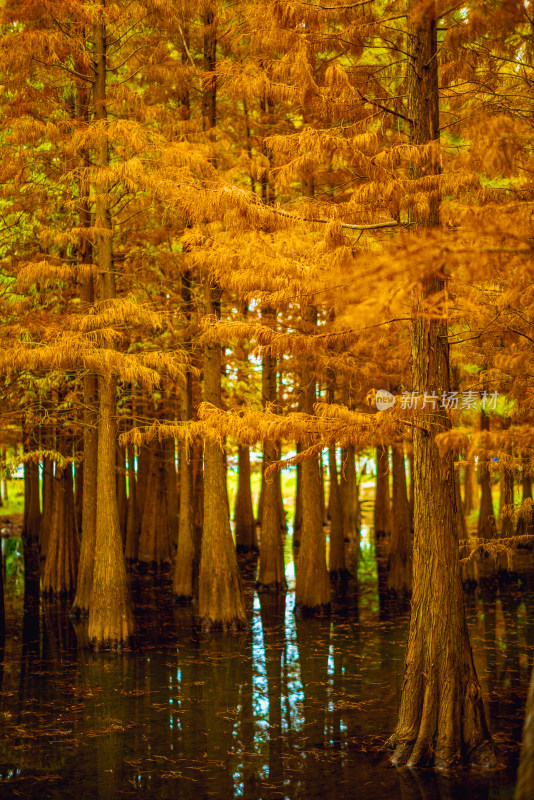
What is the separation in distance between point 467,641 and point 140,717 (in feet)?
15.5

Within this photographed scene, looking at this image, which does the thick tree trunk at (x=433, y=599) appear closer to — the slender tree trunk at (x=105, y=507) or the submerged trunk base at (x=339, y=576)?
the slender tree trunk at (x=105, y=507)

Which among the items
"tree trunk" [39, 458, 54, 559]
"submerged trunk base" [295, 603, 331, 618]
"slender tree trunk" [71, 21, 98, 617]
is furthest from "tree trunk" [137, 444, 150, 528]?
"submerged trunk base" [295, 603, 331, 618]

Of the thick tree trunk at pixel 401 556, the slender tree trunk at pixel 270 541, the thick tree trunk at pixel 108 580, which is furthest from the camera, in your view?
the slender tree trunk at pixel 270 541

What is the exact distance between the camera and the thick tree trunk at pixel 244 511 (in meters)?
27.7

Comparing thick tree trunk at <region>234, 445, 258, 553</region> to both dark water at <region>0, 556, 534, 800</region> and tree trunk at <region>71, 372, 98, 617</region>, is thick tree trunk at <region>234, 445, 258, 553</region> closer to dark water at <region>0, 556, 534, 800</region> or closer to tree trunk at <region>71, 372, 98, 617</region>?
tree trunk at <region>71, 372, 98, 617</region>

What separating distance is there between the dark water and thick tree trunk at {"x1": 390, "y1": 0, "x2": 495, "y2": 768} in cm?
33

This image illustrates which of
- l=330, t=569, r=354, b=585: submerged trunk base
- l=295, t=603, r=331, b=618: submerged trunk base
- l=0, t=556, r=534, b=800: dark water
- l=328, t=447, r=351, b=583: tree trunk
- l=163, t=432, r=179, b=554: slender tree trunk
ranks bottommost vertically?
l=0, t=556, r=534, b=800: dark water

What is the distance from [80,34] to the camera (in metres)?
13.7

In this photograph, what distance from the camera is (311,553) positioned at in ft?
55.9

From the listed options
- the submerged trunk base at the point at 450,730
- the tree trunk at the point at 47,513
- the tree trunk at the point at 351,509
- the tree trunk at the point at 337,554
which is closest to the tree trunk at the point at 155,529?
the tree trunk at the point at 47,513

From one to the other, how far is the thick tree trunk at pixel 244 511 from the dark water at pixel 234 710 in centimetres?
1061

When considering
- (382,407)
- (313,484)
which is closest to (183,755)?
(382,407)

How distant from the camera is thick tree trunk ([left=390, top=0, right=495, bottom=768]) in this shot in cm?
786

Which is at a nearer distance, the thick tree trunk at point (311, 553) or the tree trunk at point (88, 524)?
the tree trunk at point (88, 524)
